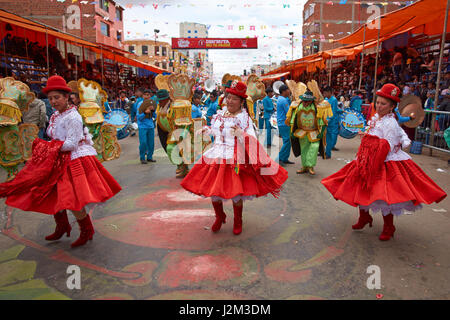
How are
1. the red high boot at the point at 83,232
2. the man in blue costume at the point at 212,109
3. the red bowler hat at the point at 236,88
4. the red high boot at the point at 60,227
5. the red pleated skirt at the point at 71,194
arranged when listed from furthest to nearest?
the man in blue costume at the point at 212,109 → the red bowler hat at the point at 236,88 → the red high boot at the point at 60,227 → the red high boot at the point at 83,232 → the red pleated skirt at the point at 71,194

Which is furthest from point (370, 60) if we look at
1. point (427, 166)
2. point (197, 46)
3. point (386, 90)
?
point (197, 46)

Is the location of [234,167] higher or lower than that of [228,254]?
higher

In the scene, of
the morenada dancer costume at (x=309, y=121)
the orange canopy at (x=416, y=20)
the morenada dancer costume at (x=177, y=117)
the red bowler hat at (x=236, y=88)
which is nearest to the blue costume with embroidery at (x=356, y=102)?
the orange canopy at (x=416, y=20)

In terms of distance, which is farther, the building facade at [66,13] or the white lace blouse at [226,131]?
the building facade at [66,13]

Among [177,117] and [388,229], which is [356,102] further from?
[388,229]

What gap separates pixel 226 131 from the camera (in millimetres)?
4035

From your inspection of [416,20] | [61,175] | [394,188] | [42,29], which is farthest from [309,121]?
[42,29]

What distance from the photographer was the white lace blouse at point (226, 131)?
3982 mm

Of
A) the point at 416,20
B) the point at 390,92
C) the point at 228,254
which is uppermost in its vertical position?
the point at 416,20

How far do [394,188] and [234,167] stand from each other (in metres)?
1.75

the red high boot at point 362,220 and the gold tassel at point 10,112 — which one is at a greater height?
the gold tassel at point 10,112

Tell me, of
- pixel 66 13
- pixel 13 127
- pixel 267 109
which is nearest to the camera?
pixel 13 127

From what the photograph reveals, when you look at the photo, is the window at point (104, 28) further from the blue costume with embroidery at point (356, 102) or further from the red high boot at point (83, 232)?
the red high boot at point (83, 232)

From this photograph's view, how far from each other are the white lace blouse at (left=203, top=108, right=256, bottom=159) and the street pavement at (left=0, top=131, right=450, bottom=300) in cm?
101
